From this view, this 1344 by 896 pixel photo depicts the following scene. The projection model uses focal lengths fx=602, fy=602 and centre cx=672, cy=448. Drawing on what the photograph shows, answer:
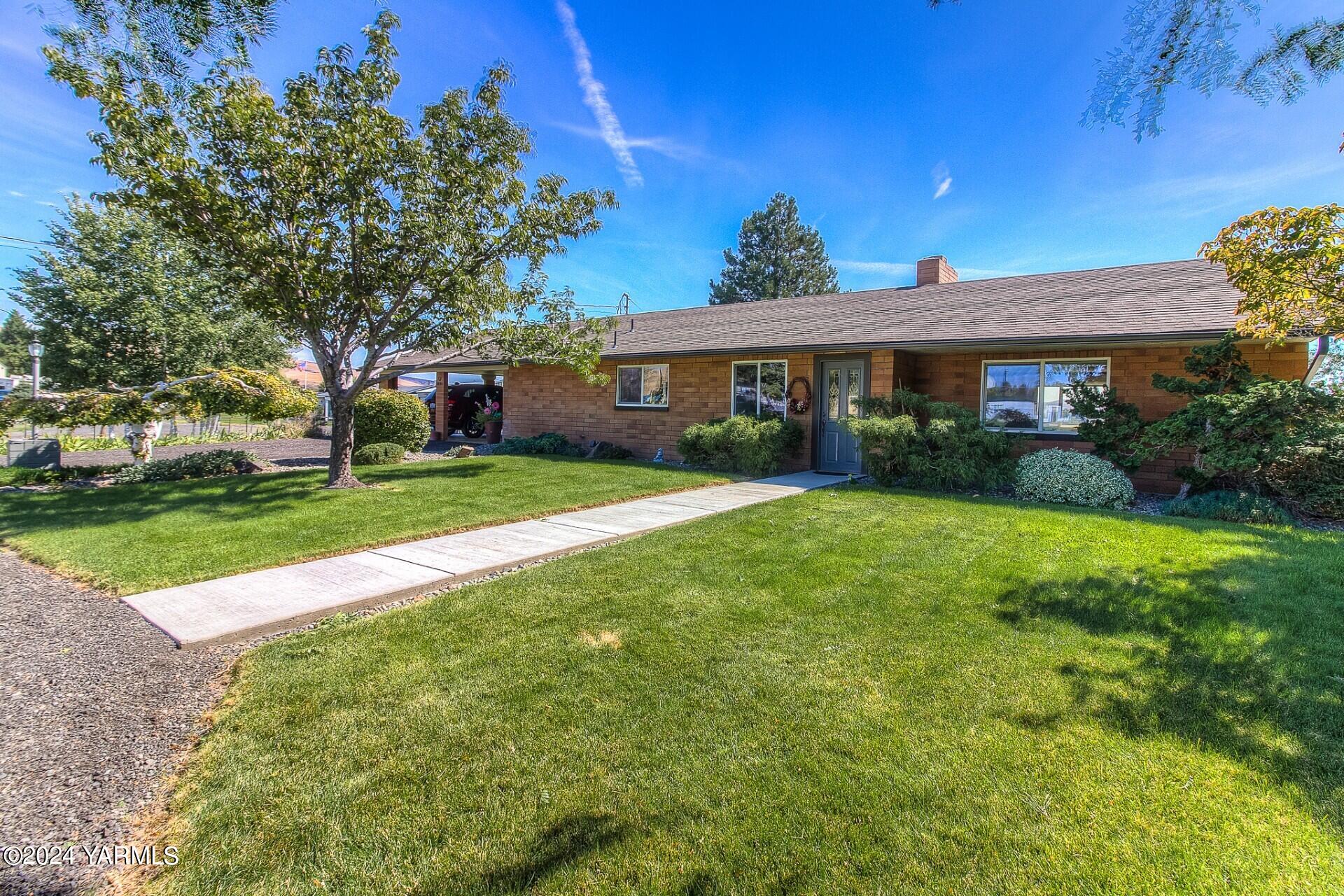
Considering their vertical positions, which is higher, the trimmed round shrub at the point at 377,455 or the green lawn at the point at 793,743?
the trimmed round shrub at the point at 377,455

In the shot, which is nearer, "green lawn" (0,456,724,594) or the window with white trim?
"green lawn" (0,456,724,594)

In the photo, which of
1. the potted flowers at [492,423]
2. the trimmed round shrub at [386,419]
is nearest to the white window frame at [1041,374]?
the trimmed round shrub at [386,419]

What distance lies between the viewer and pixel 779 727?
2740 millimetres

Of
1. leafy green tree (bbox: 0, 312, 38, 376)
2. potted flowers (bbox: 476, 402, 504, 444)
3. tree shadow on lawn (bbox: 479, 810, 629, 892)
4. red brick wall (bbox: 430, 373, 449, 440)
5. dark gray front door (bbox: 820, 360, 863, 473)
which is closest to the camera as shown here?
tree shadow on lawn (bbox: 479, 810, 629, 892)

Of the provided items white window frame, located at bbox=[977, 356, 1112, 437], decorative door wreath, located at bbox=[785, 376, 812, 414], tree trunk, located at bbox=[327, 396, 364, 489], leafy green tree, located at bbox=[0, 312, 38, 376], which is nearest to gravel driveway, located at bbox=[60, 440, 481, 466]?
tree trunk, located at bbox=[327, 396, 364, 489]

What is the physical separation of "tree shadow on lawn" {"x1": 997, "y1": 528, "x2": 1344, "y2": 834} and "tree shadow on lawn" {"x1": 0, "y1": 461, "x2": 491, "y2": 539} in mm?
7849

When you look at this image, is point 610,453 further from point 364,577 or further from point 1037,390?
point 364,577

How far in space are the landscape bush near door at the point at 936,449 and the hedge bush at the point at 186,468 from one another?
Answer: 11.2 metres

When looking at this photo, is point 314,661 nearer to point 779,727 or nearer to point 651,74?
point 779,727

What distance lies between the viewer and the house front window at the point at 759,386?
1269 centimetres

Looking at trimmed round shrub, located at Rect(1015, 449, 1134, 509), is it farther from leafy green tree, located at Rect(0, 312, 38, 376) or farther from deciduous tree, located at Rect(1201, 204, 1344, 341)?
leafy green tree, located at Rect(0, 312, 38, 376)

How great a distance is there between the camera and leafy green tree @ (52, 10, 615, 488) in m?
7.63

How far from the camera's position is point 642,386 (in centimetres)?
1476

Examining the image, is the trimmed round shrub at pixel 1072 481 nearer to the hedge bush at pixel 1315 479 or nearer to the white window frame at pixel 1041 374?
the white window frame at pixel 1041 374
